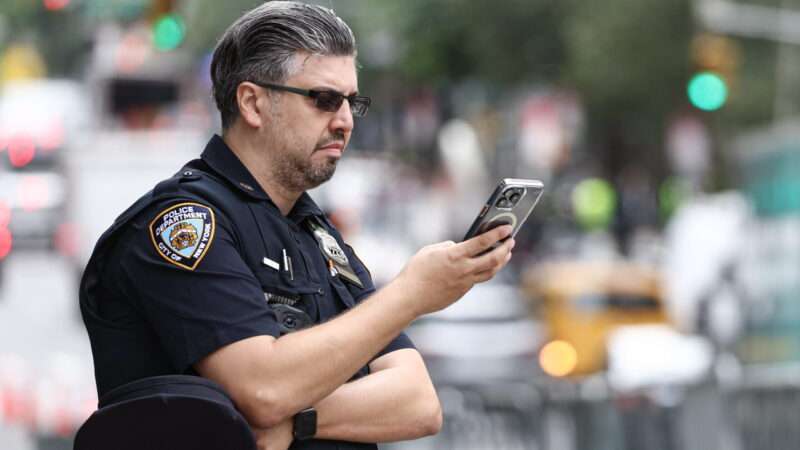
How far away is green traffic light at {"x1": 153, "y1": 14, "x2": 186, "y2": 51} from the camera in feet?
60.6

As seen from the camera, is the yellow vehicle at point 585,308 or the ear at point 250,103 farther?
the yellow vehicle at point 585,308

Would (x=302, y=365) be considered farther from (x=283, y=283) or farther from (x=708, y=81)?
(x=708, y=81)

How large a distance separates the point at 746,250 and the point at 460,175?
36039 mm

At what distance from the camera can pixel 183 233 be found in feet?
10.9

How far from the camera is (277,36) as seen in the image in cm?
351

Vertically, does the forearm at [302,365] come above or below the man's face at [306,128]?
below

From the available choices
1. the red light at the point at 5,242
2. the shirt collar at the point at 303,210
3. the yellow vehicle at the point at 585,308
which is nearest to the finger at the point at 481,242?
the shirt collar at the point at 303,210

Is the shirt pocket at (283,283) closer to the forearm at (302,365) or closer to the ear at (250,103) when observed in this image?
the forearm at (302,365)

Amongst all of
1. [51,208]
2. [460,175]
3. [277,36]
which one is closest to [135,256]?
[277,36]

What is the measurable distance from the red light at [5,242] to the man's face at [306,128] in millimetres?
22340

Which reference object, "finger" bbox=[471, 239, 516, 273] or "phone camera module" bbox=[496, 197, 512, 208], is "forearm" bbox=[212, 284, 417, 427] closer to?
"finger" bbox=[471, 239, 516, 273]

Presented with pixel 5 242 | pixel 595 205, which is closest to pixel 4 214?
pixel 5 242

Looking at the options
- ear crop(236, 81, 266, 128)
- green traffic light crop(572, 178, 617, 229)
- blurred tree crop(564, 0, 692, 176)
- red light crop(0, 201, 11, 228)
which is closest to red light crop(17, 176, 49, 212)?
red light crop(0, 201, 11, 228)

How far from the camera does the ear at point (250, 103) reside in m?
3.53
